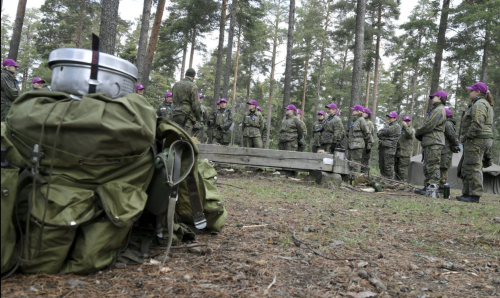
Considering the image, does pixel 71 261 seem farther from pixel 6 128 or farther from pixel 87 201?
pixel 6 128

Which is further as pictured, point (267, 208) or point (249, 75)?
point (249, 75)

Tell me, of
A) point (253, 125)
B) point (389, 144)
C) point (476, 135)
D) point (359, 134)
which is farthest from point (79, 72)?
point (389, 144)

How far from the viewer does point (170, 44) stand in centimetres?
2503

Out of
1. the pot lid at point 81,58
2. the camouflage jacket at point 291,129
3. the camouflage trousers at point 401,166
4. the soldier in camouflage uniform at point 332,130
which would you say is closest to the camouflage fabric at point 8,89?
the pot lid at point 81,58

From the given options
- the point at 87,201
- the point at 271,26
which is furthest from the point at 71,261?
the point at 271,26

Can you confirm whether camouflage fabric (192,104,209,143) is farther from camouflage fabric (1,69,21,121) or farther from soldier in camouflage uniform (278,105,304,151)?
camouflage fabric (1,69,21,121)

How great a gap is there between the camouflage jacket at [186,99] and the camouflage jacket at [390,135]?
670 centimetres

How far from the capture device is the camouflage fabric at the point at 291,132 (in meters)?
12.4

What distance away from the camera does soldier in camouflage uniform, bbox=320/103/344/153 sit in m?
12.0

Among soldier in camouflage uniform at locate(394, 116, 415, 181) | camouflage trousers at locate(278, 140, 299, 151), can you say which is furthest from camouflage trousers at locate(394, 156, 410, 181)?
camouflage trousers at locate(278, 140, 299, 151)

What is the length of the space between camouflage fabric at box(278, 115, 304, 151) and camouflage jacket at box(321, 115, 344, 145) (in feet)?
2.81

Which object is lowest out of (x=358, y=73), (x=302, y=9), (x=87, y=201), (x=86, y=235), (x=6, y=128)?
(x=86, y=235)

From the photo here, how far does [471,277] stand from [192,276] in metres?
2.31

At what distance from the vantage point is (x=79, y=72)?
99.1 inches
